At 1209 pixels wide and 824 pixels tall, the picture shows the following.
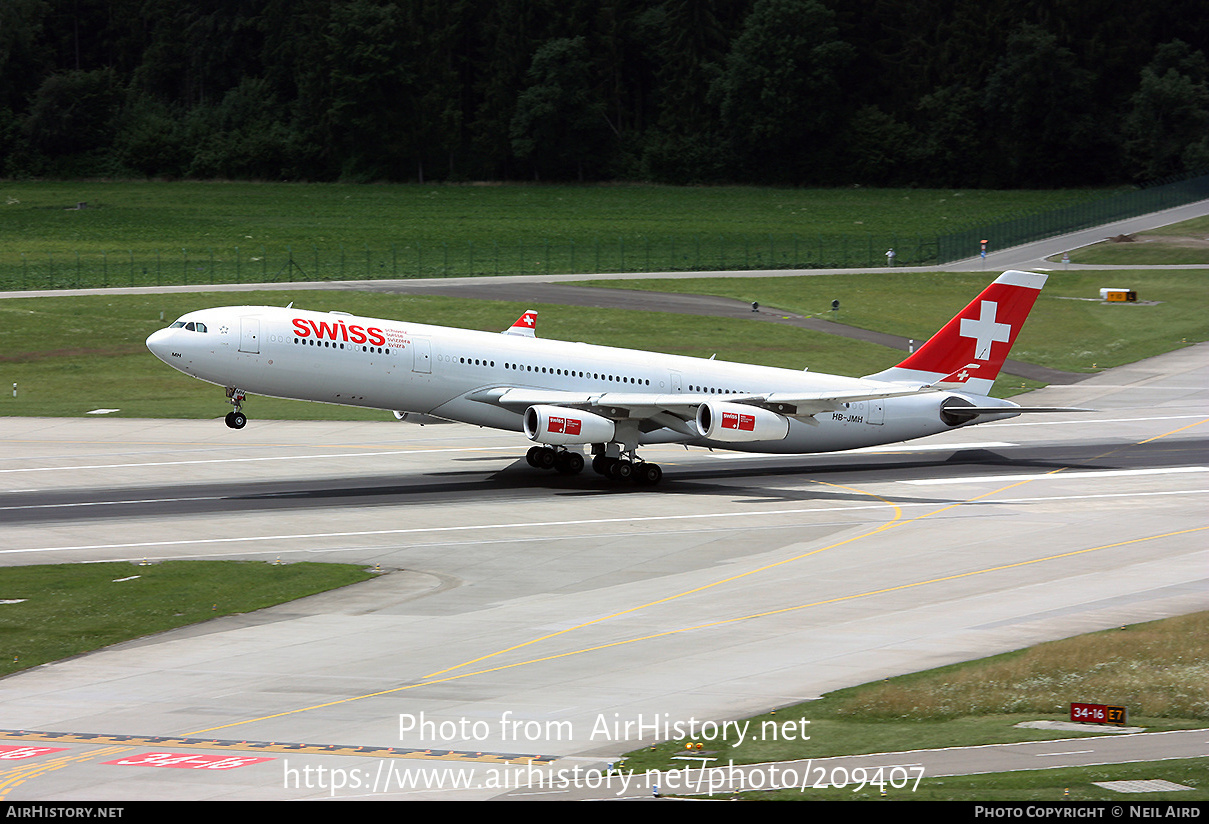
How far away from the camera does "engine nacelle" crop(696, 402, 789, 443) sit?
1932 inches

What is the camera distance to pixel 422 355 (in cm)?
4881

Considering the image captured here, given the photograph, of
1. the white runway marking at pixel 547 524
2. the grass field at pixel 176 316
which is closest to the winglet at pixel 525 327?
the white runway marking at pixel 547 524

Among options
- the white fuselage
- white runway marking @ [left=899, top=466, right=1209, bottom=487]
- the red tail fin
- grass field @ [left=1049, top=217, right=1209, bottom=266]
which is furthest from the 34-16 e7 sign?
grass field @ [left=1049, top=217, right=1209, bottom=266]

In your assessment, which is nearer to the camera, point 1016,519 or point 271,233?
point 1016,519

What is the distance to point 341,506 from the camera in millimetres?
46156

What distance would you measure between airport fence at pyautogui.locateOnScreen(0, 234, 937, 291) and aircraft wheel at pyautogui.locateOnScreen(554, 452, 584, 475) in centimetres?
5570

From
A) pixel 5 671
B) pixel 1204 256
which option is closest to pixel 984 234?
pixel 1204 256

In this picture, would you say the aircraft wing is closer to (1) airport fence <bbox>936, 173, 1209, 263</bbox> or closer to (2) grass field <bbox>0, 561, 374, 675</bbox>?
(2) grass field <bbox>0, 561, 374, 675</bbox>

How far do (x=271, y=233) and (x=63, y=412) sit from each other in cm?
8278

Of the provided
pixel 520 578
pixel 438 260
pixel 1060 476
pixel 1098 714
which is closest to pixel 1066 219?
pixel 438 260

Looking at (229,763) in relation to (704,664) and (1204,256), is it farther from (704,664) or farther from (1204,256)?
(1204,256)

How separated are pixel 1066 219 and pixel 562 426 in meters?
103

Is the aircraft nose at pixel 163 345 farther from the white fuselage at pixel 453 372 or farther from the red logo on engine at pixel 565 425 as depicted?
the red logo on engine at pixel 565 425

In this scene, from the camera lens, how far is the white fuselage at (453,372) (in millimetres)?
47031
